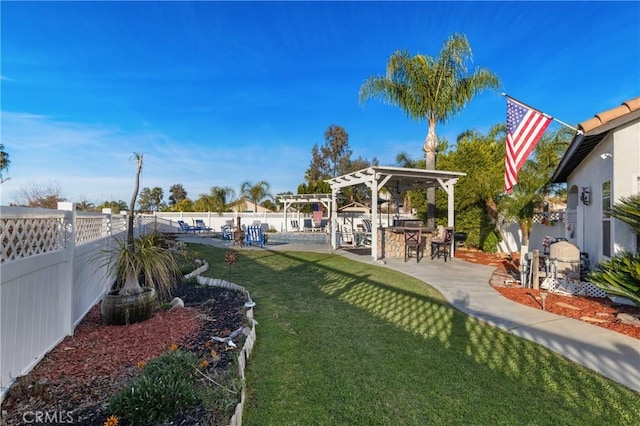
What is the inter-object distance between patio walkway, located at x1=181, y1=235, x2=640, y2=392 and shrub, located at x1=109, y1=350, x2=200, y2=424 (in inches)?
140

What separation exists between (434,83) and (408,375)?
41.3 feet

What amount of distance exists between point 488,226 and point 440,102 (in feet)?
17.2

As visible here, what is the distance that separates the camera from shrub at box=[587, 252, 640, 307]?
13.3 feet

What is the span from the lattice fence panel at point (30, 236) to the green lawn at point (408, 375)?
2.12 m

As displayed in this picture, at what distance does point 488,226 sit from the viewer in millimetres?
13031

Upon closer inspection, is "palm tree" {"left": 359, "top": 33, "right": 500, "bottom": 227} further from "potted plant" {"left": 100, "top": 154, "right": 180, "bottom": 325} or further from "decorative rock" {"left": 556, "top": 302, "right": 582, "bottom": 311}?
"potted plant" {"left": 100, "top": 154, "right": 180, "bottom": 325}

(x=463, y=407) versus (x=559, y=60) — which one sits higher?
(x=559, y=60)

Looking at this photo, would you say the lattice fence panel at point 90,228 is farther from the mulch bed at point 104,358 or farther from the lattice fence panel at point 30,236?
the mulch bed at point 104,358

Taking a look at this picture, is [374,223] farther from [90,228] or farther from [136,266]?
[90,228]

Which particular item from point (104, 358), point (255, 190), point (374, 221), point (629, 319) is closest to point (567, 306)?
point (629, 319)

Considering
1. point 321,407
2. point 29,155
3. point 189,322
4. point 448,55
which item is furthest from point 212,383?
point 29,155

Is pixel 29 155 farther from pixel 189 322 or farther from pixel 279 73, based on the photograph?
pixel 189 322

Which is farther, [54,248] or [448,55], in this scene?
[448,55]

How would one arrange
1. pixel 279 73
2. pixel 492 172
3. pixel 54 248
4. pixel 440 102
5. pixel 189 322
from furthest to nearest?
pixel 279 73 < pixel 440 102 < pixel 492 172 < pixel 189 322 < pixel 54 248
